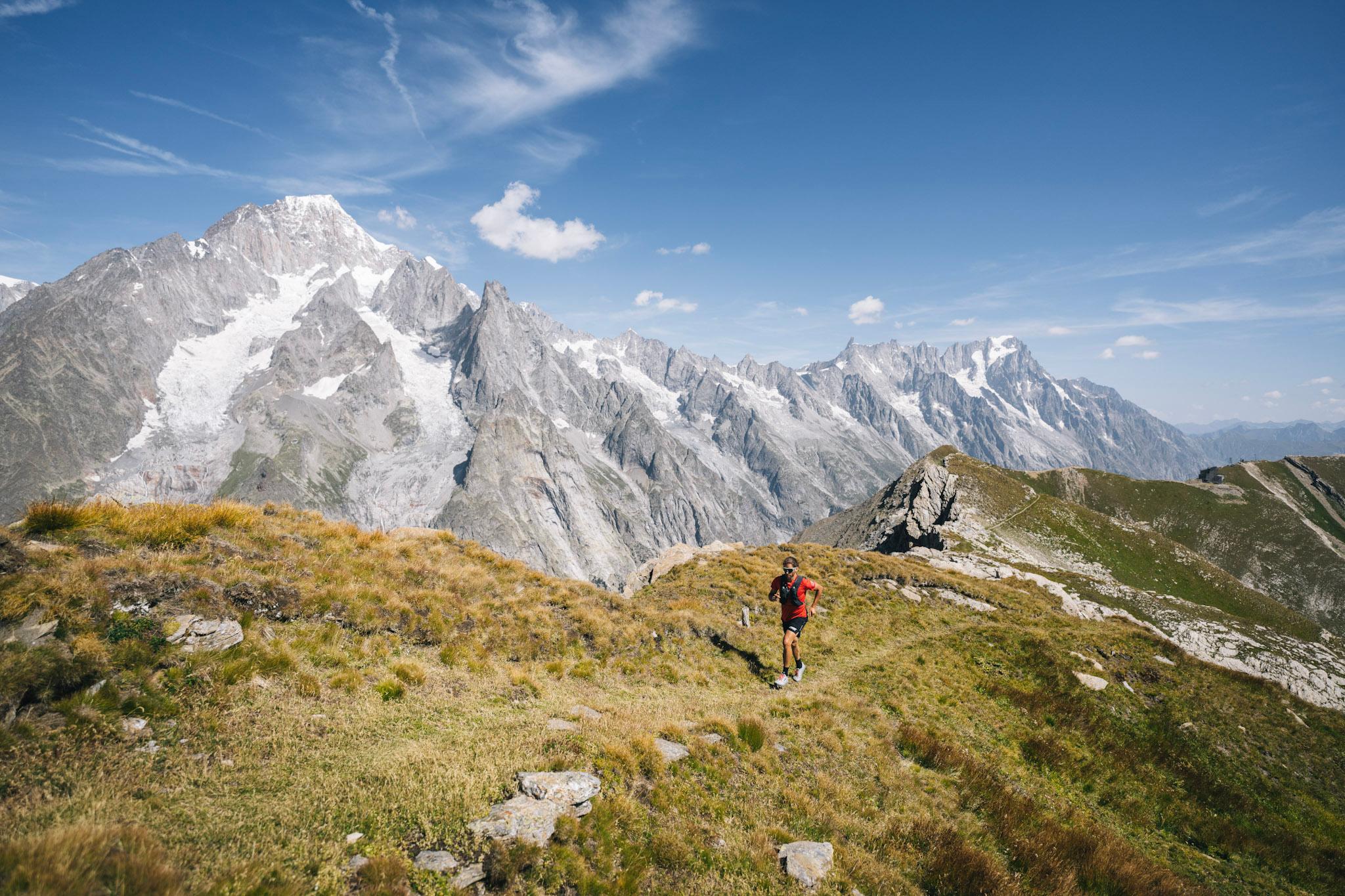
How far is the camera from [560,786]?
883cm

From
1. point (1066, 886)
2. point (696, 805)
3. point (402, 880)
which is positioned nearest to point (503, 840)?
point (402, 880)

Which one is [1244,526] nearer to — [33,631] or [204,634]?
[204,634]

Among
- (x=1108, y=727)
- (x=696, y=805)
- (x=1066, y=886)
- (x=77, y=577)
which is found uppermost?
(x=77, y=577)

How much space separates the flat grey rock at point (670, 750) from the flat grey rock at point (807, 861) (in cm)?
278

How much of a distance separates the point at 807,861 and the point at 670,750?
11.8 feet

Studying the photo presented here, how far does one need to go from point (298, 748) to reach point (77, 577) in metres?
6.58

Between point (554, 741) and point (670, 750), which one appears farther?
point (670, 750)

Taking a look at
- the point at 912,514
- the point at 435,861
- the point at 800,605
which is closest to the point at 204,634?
the point at 435,861

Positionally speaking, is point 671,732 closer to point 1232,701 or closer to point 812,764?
point 812,764

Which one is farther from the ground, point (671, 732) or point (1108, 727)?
point (671, 732)

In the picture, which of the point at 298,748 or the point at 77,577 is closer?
the point at 298,748

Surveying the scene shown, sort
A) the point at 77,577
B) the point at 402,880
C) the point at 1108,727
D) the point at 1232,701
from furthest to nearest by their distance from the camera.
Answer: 1. the point at 1232,701
2. the point at 1108,727
3. the point at 77,577
4. the point at 402,880

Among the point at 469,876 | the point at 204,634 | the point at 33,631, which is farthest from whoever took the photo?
the point at 204,634

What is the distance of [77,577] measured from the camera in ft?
34.3
